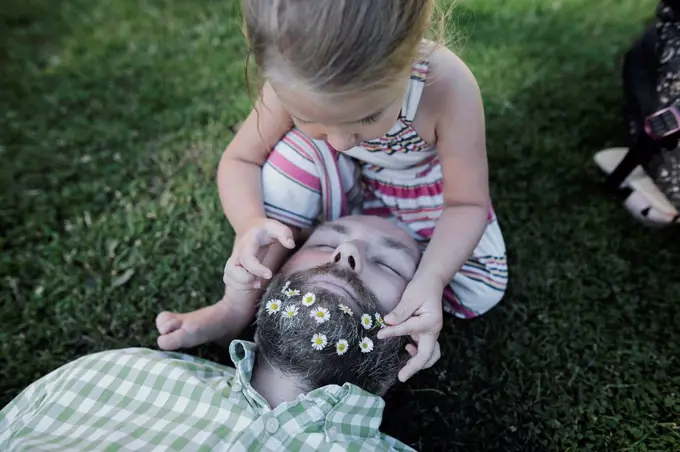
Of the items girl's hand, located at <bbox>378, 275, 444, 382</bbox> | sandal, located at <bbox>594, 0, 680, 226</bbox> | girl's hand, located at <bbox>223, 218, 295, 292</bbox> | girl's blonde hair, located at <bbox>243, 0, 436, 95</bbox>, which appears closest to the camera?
girl's blonde hair, located at <bbox>243, 0, 436, 95</bbox>

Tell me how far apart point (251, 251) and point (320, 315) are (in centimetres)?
25

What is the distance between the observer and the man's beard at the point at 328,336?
4.77 ft

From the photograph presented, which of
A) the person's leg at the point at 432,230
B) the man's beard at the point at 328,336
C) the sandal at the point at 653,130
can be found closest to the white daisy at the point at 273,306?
the man's beard at the point at 328,336

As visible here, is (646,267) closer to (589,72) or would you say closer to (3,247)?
(589,72)

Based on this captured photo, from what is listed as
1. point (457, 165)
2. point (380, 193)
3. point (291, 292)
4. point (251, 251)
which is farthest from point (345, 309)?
point (380, 193)

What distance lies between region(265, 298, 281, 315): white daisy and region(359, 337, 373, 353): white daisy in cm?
22

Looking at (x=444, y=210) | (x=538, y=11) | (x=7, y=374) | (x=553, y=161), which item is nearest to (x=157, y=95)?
(x=7, y=374)

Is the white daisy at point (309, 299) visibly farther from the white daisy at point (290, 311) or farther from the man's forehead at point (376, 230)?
the man's forehead at point (376, 230)

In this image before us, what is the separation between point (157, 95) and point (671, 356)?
2.11 metres

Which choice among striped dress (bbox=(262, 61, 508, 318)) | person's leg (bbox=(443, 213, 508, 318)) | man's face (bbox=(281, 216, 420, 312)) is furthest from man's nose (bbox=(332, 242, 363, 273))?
person's leg (bbox=(443, 213, 508, 318))

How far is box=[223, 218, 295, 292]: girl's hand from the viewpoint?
1.54 metres

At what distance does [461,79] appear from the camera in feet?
5.22

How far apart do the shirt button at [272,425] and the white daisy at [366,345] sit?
257 millimetres

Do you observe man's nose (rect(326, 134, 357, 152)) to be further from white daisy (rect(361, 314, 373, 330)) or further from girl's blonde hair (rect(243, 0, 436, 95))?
white daisy (rect(361, 314, 373, 330))
